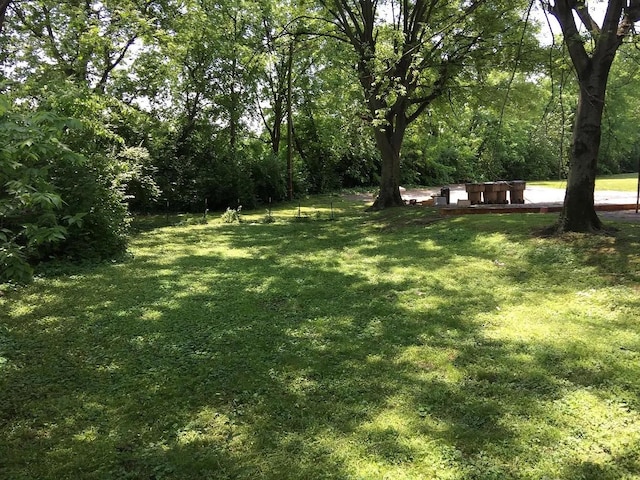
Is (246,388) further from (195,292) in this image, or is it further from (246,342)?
(195,292)

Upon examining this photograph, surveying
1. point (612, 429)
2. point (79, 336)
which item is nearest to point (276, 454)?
point (612, 429)

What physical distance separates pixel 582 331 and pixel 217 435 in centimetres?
357

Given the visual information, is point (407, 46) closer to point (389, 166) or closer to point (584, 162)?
point (389, 166)

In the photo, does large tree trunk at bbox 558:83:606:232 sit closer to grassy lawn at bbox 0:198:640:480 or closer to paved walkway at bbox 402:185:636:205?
grassy lawn at bbox 0:198:640:480

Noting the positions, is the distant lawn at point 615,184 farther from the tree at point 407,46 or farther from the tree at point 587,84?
the tree at point 587,84

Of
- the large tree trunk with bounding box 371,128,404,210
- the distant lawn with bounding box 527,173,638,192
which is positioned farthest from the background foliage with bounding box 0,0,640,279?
the distant lawn with bounding box 527,173,638,192

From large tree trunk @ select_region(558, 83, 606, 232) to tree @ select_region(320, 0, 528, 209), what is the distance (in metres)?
5.26

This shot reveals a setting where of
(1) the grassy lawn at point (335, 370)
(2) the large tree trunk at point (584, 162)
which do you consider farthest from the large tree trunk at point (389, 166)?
(1) the grassy lawn at point (335, 370)

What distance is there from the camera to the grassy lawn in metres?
2.88

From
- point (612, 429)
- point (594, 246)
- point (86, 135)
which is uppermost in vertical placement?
point (86, 135)

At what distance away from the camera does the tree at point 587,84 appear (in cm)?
734

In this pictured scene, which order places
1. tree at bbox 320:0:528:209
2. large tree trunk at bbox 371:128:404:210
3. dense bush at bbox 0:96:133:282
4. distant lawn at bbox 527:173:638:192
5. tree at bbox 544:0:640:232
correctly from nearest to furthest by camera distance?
dense bush at bbox 0:96:133:282, tree at bbox 544:0:640:232, tree at bbox 320:0:528:209, large tree trunk at bbox 371:128:404:210, distant lawn at bbox 527:173:638:192

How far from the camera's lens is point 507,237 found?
27.8 ft

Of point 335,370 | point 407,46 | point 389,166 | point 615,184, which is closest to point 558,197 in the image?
point 389,166
